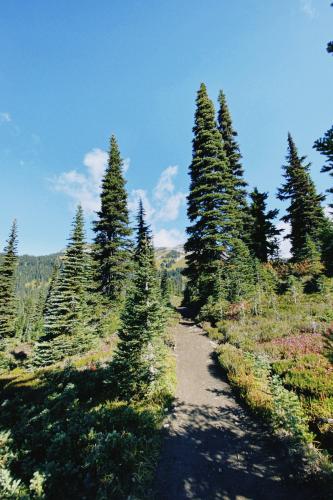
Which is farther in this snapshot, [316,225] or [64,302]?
[316,225]

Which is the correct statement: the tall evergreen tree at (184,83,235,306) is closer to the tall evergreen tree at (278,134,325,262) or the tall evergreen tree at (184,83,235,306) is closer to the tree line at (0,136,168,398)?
the tree line at (0,136,168,398)

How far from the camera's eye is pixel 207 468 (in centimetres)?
649

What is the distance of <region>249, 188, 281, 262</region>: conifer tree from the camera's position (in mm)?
31047

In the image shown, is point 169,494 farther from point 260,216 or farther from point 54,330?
point 260,216

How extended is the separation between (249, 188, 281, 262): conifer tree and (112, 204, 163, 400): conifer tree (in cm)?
2169

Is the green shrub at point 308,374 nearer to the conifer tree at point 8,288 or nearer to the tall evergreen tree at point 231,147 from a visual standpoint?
the tall evergreen tree at point 231,147

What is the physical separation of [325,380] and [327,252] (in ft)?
20.4

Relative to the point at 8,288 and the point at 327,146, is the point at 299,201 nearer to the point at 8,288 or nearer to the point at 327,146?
the point at 327,146

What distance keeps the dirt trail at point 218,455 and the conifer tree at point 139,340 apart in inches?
69.3

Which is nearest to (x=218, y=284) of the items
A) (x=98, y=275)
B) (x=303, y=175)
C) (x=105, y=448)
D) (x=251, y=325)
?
(x=251, y=325)

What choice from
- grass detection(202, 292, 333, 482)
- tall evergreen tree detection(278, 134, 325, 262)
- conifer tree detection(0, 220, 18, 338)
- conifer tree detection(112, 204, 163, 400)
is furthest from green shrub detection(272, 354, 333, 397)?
conifer tree detection(0, 220, 18, 338)

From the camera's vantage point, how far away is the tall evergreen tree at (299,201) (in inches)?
1177

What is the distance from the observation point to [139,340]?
11125 millimetres

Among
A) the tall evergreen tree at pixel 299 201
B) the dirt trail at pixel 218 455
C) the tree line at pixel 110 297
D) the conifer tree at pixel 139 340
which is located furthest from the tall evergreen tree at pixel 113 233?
the tall evergreen tree at pixel 299 201
